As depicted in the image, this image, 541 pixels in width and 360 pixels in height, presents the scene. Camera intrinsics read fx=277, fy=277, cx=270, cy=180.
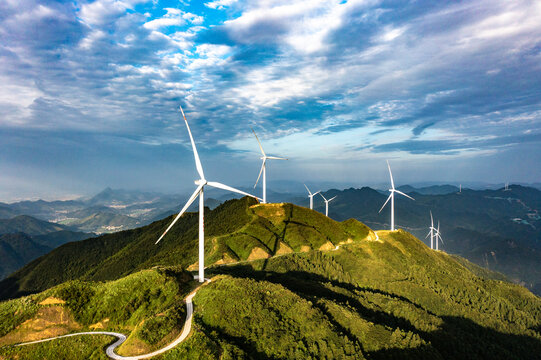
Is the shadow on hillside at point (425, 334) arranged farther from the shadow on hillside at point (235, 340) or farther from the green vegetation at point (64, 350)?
the green vegetation at point (64, 350)

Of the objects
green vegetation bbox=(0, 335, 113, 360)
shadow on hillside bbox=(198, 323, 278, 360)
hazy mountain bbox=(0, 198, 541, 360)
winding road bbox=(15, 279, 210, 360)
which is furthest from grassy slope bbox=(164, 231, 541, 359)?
green vegetation bbox=(0, 335, 113, 360)

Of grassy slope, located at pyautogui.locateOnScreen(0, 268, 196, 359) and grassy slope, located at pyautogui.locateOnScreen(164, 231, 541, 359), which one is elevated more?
grassy slope, located at pyautogui.locateOnScreen(0, 268, 196, 359)

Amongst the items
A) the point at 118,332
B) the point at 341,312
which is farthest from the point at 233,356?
the point at 341,312

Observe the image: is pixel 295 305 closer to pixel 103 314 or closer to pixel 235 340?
pixel 235 340

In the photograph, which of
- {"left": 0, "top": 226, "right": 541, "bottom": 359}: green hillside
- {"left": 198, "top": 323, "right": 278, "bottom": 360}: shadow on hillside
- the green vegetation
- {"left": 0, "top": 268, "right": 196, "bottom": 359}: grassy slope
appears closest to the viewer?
the green vegetation

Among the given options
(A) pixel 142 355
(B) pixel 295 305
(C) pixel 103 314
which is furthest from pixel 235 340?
(C) pixel 103 314

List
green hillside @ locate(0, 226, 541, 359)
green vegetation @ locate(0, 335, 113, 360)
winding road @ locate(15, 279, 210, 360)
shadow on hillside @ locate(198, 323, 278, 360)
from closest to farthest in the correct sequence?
winding road @ locate(15, 279, 210, 360)
green vegetation @ locate(0, 335, 113, 360)
green hillside @ locate(0, 226, 541, 359)
shadow on hillside @ locate(198, 323, 278, 360)

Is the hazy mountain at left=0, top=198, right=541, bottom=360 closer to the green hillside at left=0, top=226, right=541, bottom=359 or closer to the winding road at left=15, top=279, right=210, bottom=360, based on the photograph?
the green hillside at left=0, top=226, right=541, bottom=359
